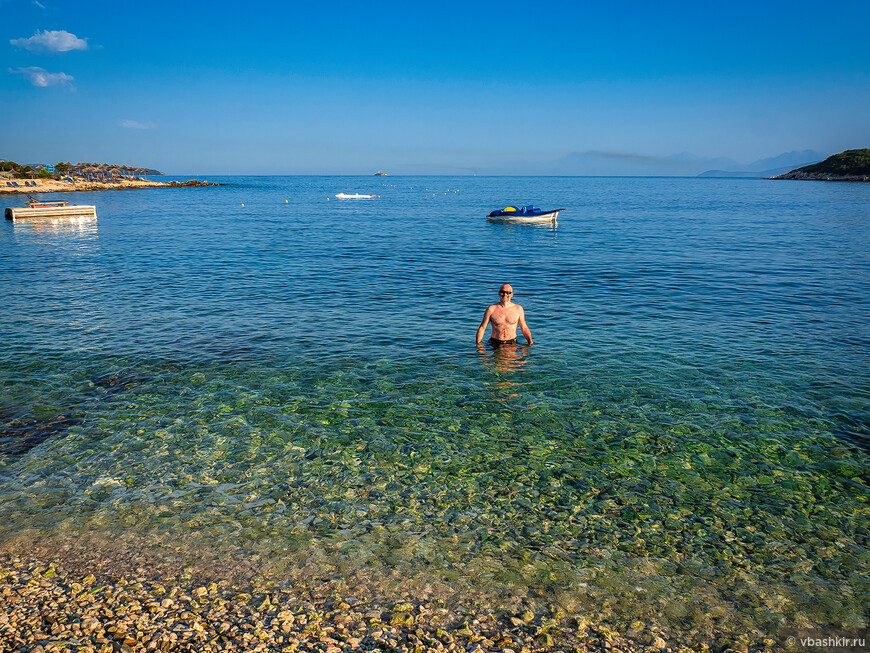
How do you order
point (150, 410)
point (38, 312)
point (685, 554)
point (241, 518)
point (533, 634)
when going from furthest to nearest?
point (38, 312) → point (150, 410) → point (241, 518) → point (685, 554) → point (533, 634)

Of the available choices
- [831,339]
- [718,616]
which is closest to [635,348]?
[831,339]

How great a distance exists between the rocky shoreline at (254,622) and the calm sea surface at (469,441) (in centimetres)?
47

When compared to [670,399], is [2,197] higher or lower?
higher

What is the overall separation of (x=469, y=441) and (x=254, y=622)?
5.78 meters

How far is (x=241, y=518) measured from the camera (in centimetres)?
869

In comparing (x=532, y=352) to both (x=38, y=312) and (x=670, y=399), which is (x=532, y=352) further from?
(x=38, y=312)

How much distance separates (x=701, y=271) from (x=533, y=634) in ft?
103

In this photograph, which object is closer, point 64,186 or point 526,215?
point 526,215

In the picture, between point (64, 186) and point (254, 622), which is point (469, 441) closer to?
point (254, 622)

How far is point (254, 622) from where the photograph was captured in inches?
250

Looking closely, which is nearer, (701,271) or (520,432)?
(520,432)

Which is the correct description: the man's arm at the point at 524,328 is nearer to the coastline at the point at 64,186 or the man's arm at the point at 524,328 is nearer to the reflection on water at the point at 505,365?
the reflection on water at the point at 505,365

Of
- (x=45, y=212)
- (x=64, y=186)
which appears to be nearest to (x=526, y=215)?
(x=45, y=212)

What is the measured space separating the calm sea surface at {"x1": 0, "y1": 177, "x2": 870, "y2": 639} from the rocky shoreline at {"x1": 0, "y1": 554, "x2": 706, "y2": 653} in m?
0.47
